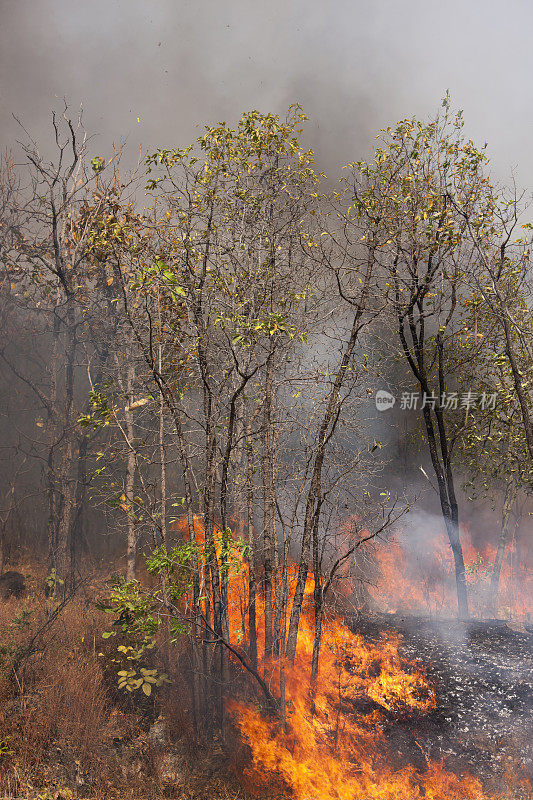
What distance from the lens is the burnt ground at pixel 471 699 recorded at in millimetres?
7422


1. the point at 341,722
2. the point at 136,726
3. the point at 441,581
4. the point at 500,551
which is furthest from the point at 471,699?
the point at 441,581

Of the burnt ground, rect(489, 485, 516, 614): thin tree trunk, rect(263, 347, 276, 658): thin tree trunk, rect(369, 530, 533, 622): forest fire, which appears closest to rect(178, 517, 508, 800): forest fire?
the burnt ground

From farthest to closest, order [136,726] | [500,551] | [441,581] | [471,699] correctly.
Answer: [441,581], [500,551], [471,699], [136,726]

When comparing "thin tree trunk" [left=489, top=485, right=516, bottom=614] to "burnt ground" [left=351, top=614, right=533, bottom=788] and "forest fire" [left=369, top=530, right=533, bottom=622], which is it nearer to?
"forest fire" [left=369, top=530, right=533, bottom=622]

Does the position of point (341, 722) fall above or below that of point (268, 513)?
below

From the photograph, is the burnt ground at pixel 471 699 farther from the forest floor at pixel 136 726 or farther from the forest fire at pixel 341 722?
the forest fire at pixel 341 722

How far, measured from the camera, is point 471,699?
8.57 meters

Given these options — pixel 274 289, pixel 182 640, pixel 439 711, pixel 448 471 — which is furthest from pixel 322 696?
pixel 274 289

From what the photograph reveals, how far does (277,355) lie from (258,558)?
5161 millimetres

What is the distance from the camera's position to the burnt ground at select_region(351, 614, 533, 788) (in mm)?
7422

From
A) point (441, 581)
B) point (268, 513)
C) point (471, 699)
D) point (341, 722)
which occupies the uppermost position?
point (268, 513)

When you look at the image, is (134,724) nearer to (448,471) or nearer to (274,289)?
(274,289)

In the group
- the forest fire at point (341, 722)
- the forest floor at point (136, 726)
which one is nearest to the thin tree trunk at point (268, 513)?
the forest fire at point (341, 722)

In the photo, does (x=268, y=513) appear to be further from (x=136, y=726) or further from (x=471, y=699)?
(x=471, y=699)
